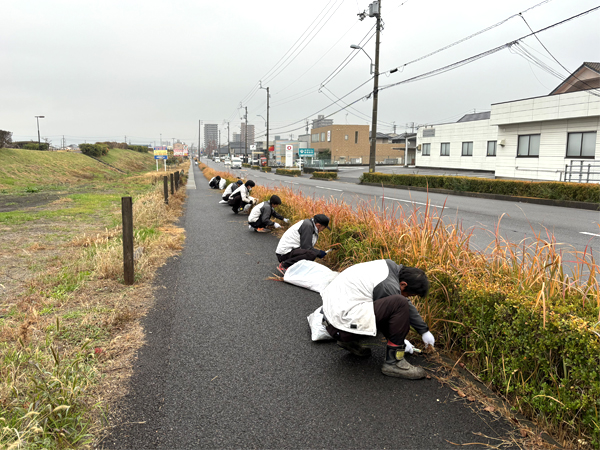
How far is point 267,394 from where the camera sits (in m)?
3.06

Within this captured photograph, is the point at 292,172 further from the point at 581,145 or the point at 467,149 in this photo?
the point at 581,145

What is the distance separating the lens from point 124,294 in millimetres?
5141

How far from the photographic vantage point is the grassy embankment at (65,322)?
250 cm

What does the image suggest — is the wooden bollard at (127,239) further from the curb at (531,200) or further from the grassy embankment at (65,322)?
the curb at (531,200)

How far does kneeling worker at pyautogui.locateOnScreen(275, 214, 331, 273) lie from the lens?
5.98 meters

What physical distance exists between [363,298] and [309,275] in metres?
2.38

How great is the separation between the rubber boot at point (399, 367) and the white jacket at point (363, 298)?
0.84 ft

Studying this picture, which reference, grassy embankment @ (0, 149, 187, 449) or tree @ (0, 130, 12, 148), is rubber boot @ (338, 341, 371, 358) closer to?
grassy embankment @ (0, 149, 187, 449)

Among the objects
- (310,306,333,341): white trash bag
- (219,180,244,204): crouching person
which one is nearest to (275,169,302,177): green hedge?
(219,180,244,204): crouching person

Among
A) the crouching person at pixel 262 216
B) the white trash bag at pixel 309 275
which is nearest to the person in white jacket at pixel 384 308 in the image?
the white trash bag at pixel 309 275

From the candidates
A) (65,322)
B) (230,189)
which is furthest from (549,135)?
(65,322)

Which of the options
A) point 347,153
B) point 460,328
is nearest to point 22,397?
point 460,328

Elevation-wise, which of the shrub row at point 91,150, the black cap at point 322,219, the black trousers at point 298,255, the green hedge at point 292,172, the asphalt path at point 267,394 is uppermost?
the shrub row at point 91,150

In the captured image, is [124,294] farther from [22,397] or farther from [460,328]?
[460,328]
